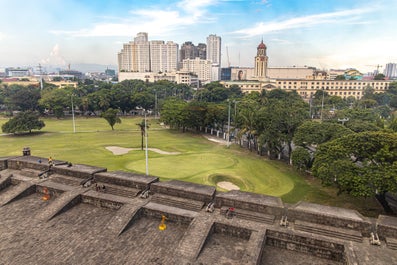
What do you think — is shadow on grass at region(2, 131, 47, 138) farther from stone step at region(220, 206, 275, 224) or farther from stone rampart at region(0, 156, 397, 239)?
stone step at region(220, 206, 275, 224)

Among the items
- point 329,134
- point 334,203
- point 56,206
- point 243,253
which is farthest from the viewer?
point 329,134

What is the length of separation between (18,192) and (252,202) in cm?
1514

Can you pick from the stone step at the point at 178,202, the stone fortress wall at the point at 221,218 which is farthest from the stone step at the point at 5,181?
the stone step at the point at 178,202

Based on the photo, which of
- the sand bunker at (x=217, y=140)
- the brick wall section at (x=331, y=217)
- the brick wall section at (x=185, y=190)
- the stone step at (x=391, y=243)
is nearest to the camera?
the stone step at (x=391, y=243)

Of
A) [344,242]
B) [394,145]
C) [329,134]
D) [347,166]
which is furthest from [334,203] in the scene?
[344,242]

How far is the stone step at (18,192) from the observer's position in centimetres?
1697

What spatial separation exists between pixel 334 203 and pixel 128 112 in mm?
74298

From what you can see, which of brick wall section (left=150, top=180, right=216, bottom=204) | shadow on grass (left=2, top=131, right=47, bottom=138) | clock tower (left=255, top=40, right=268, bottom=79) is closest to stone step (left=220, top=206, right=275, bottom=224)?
brick wall section (left=150, top=180, right=216, bottom=204)

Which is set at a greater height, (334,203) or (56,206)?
(56,206)

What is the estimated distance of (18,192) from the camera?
1755 cm

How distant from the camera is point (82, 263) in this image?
1132 cm

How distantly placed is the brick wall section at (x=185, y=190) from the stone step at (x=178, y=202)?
0.26 meters

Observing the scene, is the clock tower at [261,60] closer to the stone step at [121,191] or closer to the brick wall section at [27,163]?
the brick wall section at [27,163]

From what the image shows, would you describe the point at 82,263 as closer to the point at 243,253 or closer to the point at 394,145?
the point at 243,253
